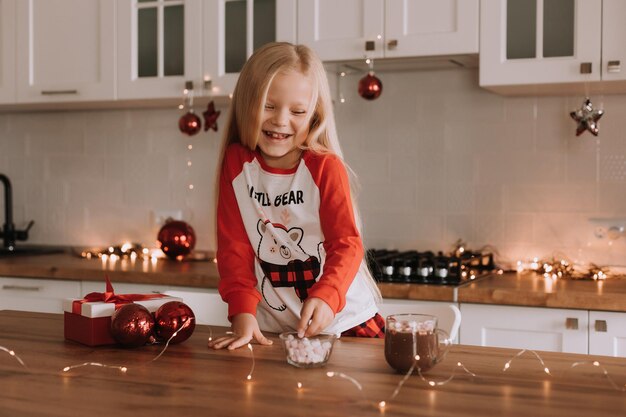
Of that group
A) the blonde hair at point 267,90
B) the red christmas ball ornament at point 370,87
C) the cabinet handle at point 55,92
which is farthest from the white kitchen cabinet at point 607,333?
the cabinet handle at point 55,92

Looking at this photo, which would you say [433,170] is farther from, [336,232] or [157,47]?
[336,232]

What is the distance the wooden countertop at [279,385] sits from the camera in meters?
1.08

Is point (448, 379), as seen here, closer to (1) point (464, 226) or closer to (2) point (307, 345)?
(2) point (307, 345)

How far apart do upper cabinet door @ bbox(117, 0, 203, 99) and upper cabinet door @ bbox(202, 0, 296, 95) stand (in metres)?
0.04

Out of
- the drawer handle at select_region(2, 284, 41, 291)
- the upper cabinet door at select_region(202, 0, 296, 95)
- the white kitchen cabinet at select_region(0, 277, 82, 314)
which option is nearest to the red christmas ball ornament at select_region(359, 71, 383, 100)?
the upper cabinet door at select_region(202, 0, 296, 95)

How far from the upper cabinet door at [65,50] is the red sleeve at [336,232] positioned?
166 cm

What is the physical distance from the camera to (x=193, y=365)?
1345 mm

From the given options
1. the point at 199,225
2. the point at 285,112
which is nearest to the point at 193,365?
the point at 285,112

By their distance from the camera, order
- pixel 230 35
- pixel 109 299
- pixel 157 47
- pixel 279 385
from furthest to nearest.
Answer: pixel 157 47, pixel 230 35, pixel 109 299, pixel 279 385

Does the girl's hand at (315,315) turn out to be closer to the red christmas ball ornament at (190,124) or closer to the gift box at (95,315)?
the gift box at (95,315)

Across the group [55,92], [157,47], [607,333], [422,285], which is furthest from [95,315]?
[55,92]

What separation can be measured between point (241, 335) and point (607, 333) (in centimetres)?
121

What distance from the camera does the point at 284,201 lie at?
5.97 ft

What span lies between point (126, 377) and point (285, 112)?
695 mm
